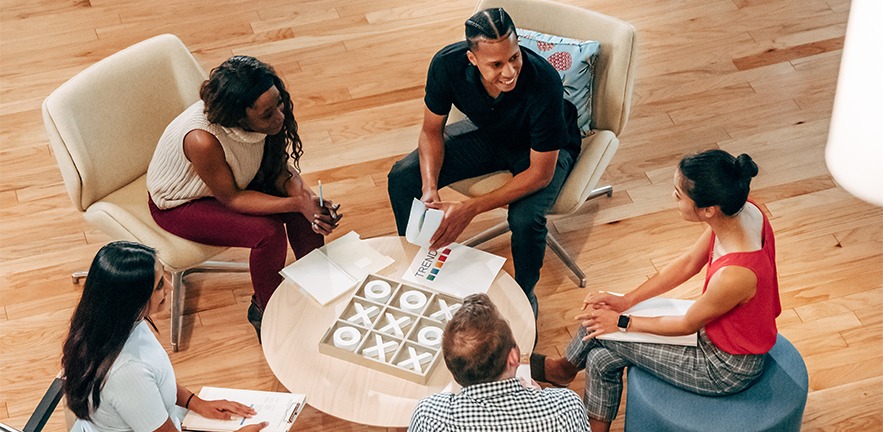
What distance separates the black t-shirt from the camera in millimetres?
2961

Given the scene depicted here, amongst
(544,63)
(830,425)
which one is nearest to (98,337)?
(544,63)

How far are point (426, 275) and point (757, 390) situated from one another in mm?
1040

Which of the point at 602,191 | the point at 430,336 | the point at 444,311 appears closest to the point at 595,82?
the point at 602,191

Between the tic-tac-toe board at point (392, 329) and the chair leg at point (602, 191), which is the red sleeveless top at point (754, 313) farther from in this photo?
the chair leg at point (602, 191)

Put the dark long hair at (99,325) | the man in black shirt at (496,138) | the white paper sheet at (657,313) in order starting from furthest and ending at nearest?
1. the man in black shirt at (496,138)
2. the white paper sheet at (657,313)
3. the dark long hair at (99,325)

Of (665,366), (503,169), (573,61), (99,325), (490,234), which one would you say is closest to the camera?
(99,325)

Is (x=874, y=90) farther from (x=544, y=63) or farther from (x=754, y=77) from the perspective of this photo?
(x=754, y=77)

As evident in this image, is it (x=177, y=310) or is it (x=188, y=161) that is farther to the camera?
(x=177, y=310)

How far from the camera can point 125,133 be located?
3203 millimetres

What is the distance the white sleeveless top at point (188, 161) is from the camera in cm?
→ 290

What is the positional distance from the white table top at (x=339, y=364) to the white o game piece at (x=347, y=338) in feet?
0.15

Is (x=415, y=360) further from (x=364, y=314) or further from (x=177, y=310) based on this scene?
(x=177, y=310)

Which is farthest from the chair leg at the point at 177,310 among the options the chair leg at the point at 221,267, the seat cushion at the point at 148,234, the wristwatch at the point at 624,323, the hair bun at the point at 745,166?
the hair bun at the point at 745,166

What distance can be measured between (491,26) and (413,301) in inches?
35.1
